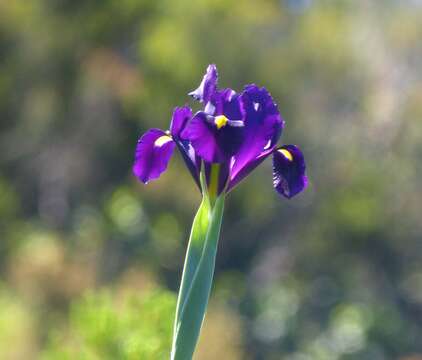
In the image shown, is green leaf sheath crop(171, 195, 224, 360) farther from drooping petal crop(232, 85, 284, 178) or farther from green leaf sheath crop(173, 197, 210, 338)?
drooping petal crop(232, 85, 284, 178)

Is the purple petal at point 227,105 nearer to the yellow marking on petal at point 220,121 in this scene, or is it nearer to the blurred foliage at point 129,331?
the yellow marking on petal at point 220,121

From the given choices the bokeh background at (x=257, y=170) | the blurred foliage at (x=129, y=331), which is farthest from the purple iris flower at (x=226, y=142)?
the bokeh background at (x=257, y=170)

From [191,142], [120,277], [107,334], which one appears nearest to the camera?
[191,142]

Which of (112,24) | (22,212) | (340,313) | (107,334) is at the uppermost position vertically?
(112,24)

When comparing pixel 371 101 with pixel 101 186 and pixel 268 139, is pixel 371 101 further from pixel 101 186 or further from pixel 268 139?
pixel 268 139

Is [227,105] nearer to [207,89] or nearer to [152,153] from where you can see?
[207,89]

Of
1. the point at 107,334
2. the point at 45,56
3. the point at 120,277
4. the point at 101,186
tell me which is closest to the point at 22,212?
the point at 101,186

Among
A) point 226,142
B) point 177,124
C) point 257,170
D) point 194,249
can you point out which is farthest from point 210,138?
point 257,170
